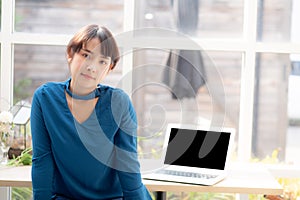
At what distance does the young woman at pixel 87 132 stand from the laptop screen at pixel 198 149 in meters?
0.51

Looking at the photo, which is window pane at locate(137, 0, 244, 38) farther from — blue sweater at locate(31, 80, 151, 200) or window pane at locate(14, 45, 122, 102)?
blue sweater at locate(31, 80, 151, 200)

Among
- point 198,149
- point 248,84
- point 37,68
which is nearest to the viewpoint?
point 198,149

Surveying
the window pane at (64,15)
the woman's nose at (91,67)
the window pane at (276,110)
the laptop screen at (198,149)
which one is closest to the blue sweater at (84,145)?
the woman's nose at (91,67)

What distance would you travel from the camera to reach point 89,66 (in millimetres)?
1896

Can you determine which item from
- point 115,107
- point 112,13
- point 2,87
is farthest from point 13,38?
point 115,107

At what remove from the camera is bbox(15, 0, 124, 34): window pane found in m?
2.76

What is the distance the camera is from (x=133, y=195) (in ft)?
6.09

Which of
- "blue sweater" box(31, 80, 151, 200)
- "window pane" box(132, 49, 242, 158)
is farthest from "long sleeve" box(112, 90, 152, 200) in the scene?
"window pane" box(132, 49, 242, 158)

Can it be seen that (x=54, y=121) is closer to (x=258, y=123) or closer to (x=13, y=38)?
(x=13, y=38)

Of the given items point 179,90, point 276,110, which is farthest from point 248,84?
point 179,90

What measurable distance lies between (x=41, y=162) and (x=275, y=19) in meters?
1.54

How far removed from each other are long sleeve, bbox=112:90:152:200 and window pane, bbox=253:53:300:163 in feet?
3.62

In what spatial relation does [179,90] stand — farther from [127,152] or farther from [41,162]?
[41,162]

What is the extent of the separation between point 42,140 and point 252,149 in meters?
1.33
